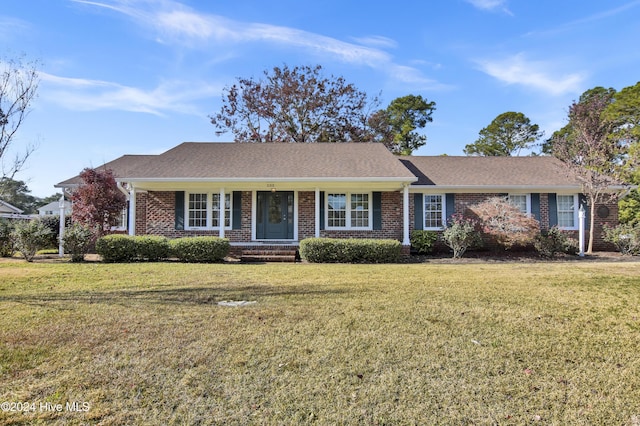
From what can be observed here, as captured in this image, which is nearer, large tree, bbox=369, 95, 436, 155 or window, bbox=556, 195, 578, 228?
window, bbox=556, 195, 578, 228

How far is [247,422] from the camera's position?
246 centimetres

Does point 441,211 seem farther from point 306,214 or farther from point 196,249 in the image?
point 196,249

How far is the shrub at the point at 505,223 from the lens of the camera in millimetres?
12266

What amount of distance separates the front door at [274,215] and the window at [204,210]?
1.25 meters

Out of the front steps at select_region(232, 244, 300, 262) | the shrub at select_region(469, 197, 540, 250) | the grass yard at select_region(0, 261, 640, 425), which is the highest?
the shrub at select_region(469, 197, 540, 250)

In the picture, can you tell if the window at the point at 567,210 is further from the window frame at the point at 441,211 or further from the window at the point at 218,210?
the window at the point at 218,210

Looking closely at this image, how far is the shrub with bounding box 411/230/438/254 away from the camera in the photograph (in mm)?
13359

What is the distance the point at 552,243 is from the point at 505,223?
1.81 m

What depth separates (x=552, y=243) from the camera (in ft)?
41.4

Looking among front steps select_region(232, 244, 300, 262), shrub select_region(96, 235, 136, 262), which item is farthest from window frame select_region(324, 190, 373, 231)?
shrub select_region(96, 235, 136, 262)

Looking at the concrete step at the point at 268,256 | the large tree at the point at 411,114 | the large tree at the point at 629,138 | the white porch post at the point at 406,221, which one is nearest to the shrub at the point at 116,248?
the concrete step at the point at 268,256

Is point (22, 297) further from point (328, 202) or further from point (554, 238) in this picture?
point (554, 238)

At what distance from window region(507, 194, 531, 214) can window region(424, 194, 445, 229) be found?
2723 mm

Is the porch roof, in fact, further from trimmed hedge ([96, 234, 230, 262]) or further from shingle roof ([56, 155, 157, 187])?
trimmed hedge ([96, 234, 230, 262])
